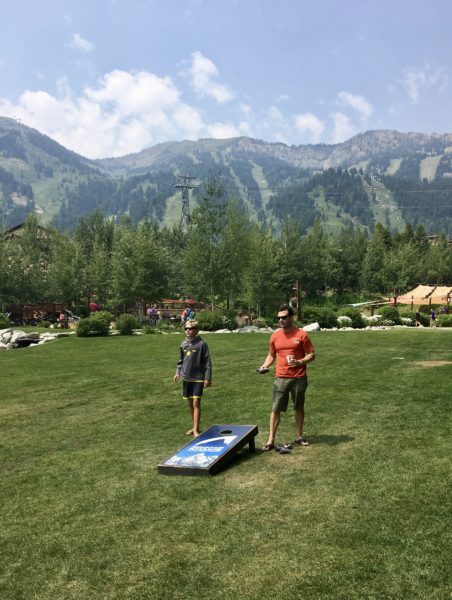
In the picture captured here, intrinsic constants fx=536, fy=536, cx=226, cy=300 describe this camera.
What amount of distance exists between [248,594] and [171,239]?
428 feet

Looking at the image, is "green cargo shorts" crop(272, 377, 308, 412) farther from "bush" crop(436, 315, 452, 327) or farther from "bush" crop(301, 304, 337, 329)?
"bush" crop(436, 315, 452, 327)

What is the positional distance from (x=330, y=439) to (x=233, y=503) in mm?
3548

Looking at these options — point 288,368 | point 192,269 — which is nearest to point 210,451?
point 288,368

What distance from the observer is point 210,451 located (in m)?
9.10

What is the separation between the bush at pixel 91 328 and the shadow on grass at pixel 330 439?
28.7 metres

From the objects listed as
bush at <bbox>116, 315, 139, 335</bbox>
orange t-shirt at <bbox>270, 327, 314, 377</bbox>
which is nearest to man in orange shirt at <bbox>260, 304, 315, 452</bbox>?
orange t-shirt at <bbox>270, 327, 314, 377</bbox>

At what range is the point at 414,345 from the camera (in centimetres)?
2642

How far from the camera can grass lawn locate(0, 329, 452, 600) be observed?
5441 millimetres

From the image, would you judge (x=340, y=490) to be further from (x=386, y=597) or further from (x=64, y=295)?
(x=64, y=295)

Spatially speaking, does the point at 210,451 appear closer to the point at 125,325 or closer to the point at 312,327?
the point at 312,327

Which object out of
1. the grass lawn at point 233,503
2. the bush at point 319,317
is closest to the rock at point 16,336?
the bush at point 319,317

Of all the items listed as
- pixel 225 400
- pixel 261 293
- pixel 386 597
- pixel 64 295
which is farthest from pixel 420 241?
pixel 386 597

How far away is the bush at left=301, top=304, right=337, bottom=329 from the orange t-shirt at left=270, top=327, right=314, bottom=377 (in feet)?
102

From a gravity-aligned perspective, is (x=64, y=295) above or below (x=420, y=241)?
below
